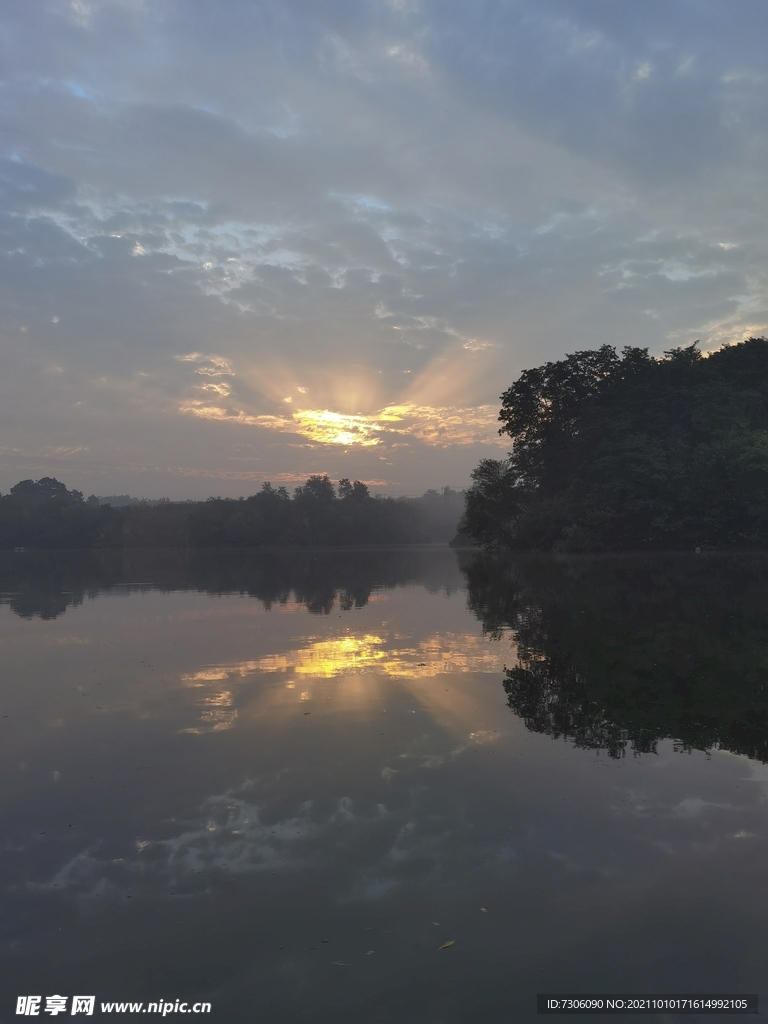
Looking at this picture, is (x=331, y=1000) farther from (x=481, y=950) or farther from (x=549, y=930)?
(x=549, y=930)

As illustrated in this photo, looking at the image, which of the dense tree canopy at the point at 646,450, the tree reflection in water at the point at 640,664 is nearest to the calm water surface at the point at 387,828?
the tree reflection in water at the point at 640,664

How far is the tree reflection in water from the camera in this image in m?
10.0

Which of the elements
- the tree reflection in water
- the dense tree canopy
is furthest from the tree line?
the tree reflection in water

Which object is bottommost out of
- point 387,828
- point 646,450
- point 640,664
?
point 387,828

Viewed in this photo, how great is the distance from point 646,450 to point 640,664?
46811 millimetres

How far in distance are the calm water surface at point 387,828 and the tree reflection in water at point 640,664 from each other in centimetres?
9

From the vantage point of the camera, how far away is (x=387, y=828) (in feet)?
22.4

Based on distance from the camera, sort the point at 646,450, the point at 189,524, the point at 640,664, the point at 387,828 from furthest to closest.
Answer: the point at 189,524 < the point at 646,450 < the point at 640,664 < the point at 387,828

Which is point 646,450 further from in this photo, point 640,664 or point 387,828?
point 387,828

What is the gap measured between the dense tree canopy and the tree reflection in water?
1061 inches

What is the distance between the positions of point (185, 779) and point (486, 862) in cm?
399

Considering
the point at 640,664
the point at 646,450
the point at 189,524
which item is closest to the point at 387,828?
the point at 640,664

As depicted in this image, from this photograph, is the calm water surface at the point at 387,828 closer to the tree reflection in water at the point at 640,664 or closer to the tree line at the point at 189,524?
the tree reflection in water at the point at 640,664

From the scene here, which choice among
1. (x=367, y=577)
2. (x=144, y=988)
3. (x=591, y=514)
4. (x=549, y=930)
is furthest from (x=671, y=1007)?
(x=591, y=514)
